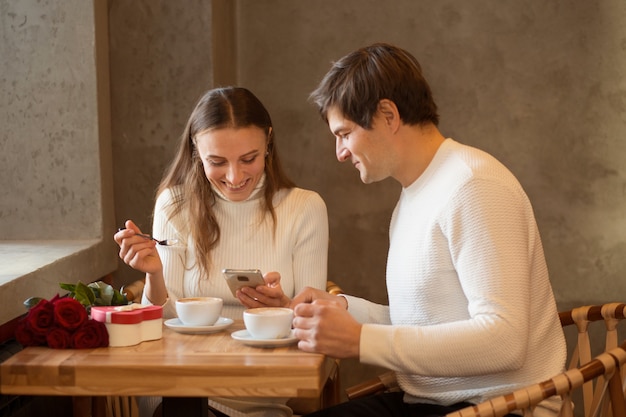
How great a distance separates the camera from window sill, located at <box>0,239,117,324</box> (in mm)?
2189

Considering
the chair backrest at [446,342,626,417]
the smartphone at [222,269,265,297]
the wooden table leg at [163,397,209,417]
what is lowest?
the wooden table leg at [163,397,209,417]

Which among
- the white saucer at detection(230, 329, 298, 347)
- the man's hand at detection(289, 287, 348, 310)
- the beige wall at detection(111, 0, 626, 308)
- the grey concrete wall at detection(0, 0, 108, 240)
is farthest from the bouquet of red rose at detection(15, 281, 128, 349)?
the beige wall at detection(111, 0, 626, 308)

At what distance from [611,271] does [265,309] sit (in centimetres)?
206

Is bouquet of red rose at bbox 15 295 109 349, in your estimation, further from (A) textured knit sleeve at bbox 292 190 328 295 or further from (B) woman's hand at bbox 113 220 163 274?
(A) textured knit sleeve at bbox 292 190 328 295

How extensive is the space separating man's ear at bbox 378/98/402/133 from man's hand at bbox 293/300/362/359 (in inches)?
18.1

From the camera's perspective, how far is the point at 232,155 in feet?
8.00

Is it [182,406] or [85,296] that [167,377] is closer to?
[182,406]

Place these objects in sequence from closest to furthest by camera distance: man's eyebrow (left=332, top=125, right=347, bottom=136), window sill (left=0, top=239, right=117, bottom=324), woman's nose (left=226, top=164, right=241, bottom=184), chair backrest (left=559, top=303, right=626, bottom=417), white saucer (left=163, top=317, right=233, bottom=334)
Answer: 1. white saucer (left=163, top=317, right=233, bottom=334)
2. man's eyebrow (left=332, top=125, right=347, bottom=136)
3. window sill (left=0, top=239, right=117, bottom=324)
4. chair backrest (left=559, top=303, right=626, bottom=417)
5. woman's nose (left=226, top=164, right=241, bottom=184)

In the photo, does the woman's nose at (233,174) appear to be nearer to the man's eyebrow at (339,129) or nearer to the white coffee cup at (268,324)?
the man's eyebrow at (339,129)

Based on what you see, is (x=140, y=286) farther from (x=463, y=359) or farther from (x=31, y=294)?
(x=463, y=359)

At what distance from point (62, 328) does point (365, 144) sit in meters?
0.79

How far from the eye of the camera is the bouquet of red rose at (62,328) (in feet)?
5.96

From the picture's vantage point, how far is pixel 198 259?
2.52 m

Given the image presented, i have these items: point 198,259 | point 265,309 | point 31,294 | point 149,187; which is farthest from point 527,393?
point 149,187
